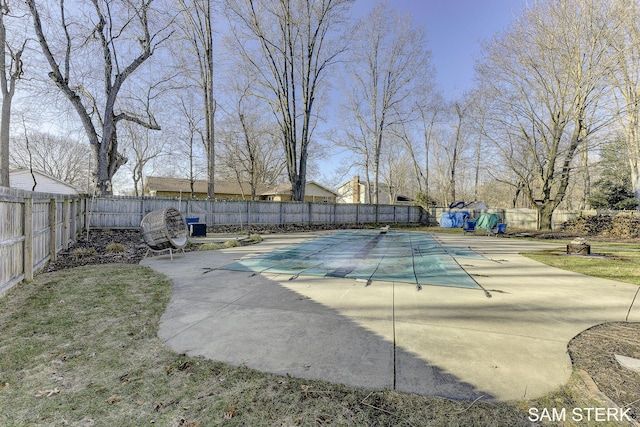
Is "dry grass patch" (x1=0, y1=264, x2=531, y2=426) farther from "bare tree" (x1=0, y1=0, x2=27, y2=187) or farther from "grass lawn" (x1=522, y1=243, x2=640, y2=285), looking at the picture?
"bare tree" (x1=0, y1=0, x2=27, y2=187)

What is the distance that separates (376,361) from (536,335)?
176 centimetres

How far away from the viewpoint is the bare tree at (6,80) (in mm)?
11990

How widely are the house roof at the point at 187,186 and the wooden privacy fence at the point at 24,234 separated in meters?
21.7

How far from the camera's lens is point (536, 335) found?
9.23 feet

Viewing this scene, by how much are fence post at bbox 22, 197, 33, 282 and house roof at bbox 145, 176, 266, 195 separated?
2308cm

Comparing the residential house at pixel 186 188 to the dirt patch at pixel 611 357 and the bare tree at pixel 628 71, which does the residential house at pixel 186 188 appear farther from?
the dirt patch at pixel 611 357

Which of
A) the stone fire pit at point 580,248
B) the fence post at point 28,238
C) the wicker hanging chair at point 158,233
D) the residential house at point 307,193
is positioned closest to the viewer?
the fence post at point 28,238

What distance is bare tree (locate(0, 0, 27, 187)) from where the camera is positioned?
1199 centimetres

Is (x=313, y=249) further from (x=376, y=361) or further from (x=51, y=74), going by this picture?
(x=51, y=74)

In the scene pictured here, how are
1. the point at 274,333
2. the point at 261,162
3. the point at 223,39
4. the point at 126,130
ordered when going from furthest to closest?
the point at 261,162 < the point at 126,130 < the point at 223,39 < the point at 274,333

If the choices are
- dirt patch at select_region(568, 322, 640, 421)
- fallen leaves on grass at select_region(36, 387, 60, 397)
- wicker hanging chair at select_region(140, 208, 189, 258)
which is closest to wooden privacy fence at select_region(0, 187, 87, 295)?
wicker hanging chair at select_region(140, 208, 189, 258)

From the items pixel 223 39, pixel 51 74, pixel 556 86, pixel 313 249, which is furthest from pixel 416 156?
pixel 51 74

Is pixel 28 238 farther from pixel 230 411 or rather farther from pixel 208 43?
pixel 208 43

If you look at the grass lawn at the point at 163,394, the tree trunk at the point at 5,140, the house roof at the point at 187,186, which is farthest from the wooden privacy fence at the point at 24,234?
the house roof at the point at 187,186
